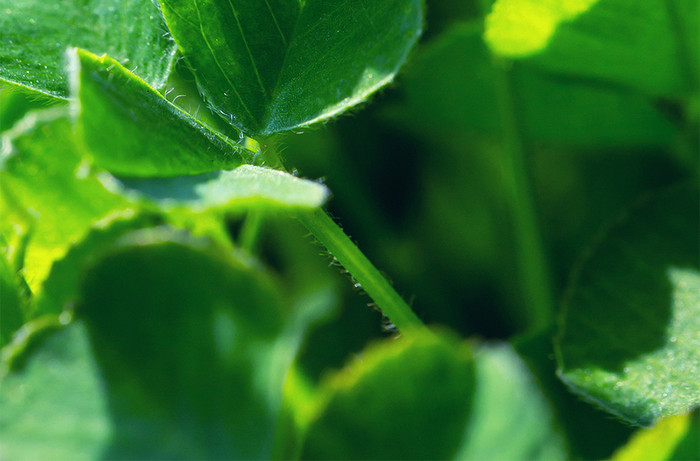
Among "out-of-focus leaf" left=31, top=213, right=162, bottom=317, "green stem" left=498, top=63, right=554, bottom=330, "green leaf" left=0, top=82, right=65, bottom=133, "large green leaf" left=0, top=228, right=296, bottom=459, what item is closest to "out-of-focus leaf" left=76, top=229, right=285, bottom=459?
"large green leaf" left=0, top=228, right=296, bottom=459

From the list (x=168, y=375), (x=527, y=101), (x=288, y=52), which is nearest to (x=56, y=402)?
(x=168, y=375)

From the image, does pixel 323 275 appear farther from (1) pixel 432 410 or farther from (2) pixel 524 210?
(1) pixel 432 410

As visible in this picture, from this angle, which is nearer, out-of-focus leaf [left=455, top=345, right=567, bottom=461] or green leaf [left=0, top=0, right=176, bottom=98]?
out-of-focus leaf [left=455, top=345, right=567, bottom=461]

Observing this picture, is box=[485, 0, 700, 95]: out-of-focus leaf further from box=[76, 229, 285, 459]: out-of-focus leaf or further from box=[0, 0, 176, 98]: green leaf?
box=[76, 229, 285, 459]: out-of-focus leaf

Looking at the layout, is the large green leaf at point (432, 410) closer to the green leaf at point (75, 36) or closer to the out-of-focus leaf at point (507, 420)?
the out-of-focus leaf at point (507, 420)

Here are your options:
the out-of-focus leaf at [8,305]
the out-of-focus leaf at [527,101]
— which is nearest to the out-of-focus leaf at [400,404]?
the out-of-focus leaf at [8,305]

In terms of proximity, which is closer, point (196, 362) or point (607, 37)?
point (196, 362)

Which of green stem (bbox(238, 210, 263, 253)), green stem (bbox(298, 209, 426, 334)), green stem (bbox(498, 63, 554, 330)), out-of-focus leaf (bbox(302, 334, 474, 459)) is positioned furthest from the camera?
green stem (bbox(498, 63, 554, 330))
